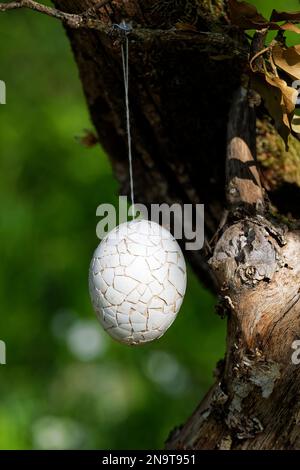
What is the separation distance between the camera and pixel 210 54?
1.95 m

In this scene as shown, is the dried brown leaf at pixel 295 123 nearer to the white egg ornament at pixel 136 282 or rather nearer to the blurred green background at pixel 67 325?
the white egg ornament at pixel 136 282

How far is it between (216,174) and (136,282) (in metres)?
0.67

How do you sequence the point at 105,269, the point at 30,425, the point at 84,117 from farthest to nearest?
the point at 84,117 < the point at 30,425 < the point at 105,269

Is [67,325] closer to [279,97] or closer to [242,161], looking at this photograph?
[242,161]

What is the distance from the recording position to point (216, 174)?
87.0 inches

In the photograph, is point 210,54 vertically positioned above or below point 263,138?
above

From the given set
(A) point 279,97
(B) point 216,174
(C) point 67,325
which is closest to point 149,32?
(A) point 279,97

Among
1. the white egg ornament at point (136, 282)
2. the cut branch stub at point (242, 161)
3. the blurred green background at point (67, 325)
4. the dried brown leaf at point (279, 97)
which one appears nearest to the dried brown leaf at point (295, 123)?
the dried brown leaf at point (279, 97)

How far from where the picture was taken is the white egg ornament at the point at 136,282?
1642mm

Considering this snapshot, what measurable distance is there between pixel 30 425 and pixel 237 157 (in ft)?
6.50

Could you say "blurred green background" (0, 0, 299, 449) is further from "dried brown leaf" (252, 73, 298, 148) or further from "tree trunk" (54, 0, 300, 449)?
"dried brown leaf" (252, 73, 298, 148)

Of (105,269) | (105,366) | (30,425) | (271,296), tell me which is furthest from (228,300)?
(105,366)

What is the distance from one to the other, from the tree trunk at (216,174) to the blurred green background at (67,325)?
1.31 meters
